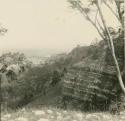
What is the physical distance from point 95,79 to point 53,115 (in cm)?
341

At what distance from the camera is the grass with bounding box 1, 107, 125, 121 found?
19.9 m

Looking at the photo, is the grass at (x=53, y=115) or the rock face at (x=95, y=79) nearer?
the grass at (x=53, y=115)

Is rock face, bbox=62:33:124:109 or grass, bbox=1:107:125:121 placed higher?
rock face, bbox=62:33:124:109

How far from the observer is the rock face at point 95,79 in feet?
75.2

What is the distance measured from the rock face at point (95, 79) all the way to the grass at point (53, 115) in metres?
1.20

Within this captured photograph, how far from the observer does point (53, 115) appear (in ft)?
67.4

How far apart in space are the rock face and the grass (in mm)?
1204

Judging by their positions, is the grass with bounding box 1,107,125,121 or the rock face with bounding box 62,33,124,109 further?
the rock face with bounding box 62,33,124,109

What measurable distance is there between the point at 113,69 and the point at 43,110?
3.86 m

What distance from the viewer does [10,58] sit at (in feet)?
90.0

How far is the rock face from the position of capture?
2291 centimetres

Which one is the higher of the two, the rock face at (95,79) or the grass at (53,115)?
the rock face at (95,79)

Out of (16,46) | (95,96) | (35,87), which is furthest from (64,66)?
(16,46)

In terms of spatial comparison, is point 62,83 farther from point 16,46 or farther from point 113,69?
point 16,46
